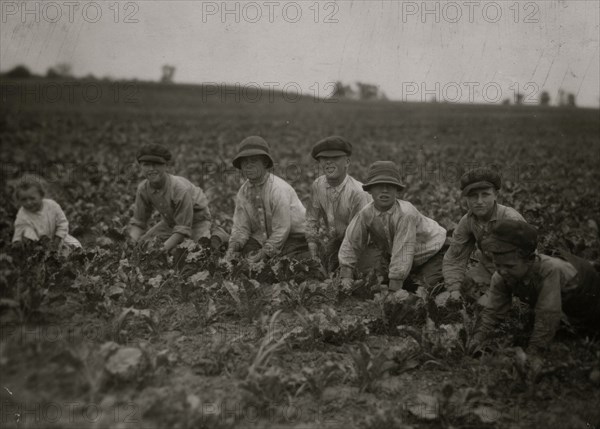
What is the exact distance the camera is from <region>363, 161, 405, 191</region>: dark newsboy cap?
15.2 feet

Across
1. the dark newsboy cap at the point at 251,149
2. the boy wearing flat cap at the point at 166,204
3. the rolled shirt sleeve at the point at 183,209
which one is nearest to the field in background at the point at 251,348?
the boy wearing flat cap at the point at 166,204

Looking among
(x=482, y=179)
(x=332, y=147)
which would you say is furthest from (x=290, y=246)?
(x=482, y=179)

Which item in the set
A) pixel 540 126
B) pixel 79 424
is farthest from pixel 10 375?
pixel 540 126

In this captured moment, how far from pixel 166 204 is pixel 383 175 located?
2.70 metres

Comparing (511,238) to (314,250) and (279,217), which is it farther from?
(279,217)

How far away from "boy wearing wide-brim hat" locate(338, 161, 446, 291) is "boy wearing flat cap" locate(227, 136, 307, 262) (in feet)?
2.94

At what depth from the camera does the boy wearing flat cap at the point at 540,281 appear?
11.0 ft

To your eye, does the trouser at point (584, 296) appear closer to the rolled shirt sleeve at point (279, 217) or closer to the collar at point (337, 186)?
the collar at point (337, 186)

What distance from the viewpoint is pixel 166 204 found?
20.1ft

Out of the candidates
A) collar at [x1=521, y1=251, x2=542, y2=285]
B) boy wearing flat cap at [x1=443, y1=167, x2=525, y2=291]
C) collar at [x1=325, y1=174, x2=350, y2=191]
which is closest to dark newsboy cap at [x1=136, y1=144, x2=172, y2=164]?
collar at [x1=325, y1=174, x2=350, y2=191]

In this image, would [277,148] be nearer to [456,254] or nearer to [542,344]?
[456,254]

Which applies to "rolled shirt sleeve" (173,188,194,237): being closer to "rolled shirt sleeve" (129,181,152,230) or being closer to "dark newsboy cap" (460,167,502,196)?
"rolled shirt sleeve" (129,181,152,230)

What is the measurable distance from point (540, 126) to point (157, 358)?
2300cm

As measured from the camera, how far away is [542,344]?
3.46m
